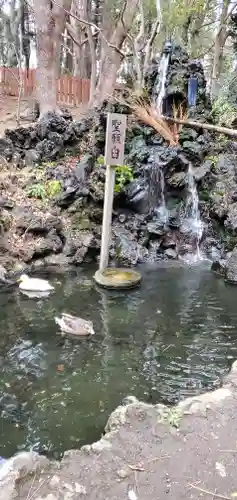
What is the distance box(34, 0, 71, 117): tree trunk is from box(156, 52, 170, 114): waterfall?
3570mm

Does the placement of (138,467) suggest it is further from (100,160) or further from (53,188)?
(100,160)

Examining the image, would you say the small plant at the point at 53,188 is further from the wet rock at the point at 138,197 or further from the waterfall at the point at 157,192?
the waterfall at the point at 157,192

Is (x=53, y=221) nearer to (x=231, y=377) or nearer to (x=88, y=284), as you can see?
(x=88, y=284)

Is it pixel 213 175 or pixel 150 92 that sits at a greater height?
pixel 150 92

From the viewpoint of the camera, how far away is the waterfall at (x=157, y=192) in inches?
435

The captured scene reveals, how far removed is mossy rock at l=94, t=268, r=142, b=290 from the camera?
8.15 metres

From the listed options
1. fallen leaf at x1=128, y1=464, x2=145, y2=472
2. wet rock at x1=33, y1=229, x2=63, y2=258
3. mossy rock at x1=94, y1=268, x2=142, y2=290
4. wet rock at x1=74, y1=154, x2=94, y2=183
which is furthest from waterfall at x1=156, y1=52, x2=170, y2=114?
fallen leaf at x1=128, y1=464, x2=145, y2=472

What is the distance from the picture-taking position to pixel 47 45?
44.4 ft

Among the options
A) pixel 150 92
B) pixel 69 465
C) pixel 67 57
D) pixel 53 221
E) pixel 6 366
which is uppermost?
pixel 67 57

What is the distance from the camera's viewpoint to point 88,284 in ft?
27.7

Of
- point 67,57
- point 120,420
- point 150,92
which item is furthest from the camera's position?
point 67,57

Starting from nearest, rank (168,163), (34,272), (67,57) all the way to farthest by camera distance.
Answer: (34,272)
(168,163)
(67,57)

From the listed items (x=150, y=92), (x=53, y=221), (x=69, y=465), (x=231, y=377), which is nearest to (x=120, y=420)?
(x=69, y=465)

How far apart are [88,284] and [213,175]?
5329 millimetres
